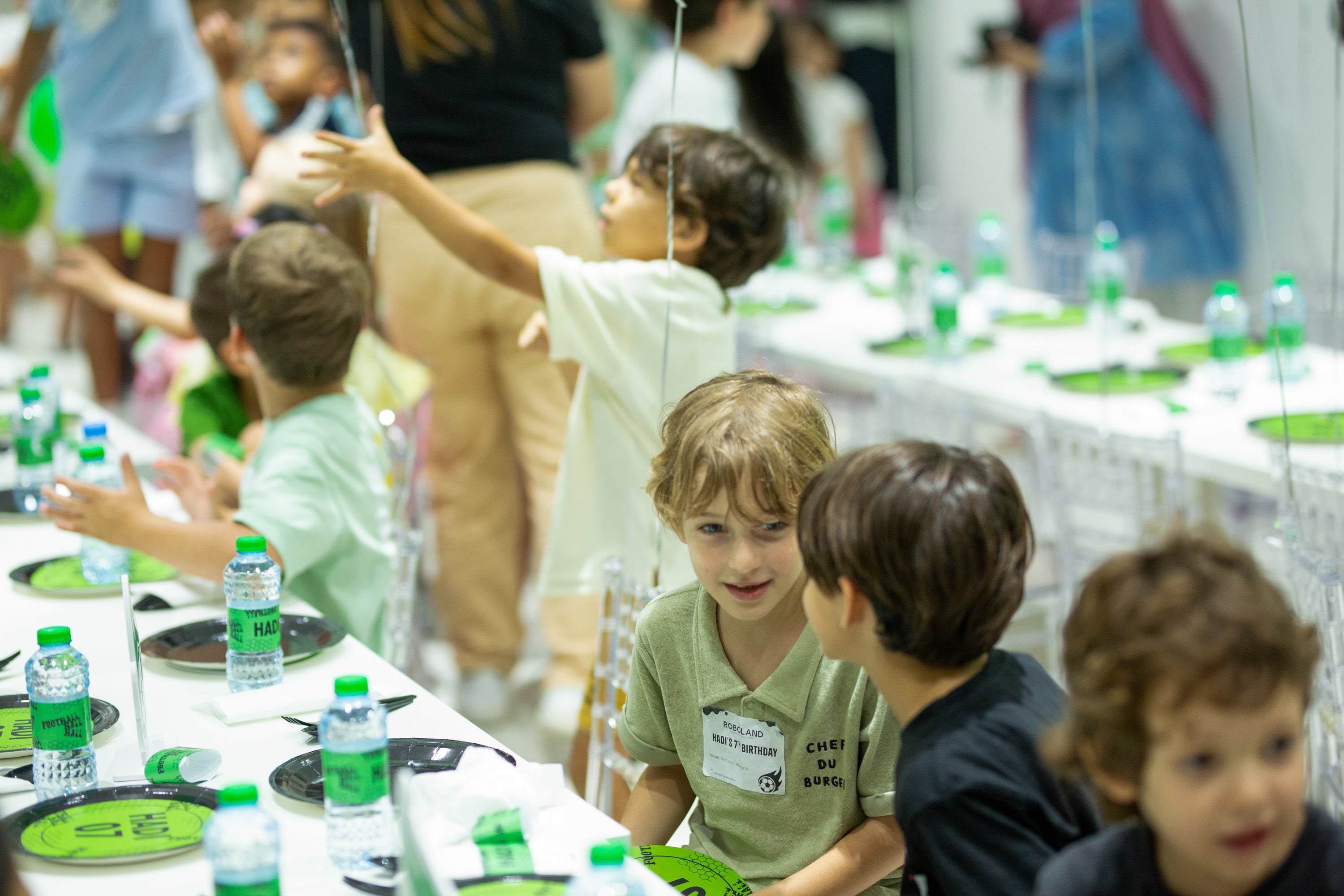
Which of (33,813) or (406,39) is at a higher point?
(406,39)

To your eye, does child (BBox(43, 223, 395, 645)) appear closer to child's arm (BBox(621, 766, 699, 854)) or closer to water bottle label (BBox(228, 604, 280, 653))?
water bottle label (BBox(228, 604, 280, 653))

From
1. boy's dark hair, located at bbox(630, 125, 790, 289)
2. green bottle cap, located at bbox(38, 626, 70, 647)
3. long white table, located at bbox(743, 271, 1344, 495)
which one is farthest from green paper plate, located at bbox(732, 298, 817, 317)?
green bottle cap, located at bbox(38, 626, 70, 647)

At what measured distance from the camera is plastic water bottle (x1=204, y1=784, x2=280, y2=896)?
1.15m

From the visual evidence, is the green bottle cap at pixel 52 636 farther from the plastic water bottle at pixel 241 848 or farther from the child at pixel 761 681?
the child at pixel 761 681

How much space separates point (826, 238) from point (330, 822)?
165 inches

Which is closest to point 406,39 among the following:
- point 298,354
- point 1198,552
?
point 298,354

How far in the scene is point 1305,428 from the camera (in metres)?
2.72

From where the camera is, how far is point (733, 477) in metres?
1.56

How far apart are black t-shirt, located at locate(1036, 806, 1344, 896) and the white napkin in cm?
91

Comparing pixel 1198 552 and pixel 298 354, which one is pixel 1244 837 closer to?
pixel 1198 552

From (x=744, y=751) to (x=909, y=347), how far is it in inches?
91.3

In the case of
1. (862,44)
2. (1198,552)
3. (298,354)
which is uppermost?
(862,44)

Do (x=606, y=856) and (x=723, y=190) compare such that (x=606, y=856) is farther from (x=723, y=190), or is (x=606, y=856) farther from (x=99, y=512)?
(x=723, y=190)

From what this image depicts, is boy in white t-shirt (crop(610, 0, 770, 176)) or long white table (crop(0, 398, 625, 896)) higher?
boy in white t-shirt (crop(610, 0, 770, 176))
